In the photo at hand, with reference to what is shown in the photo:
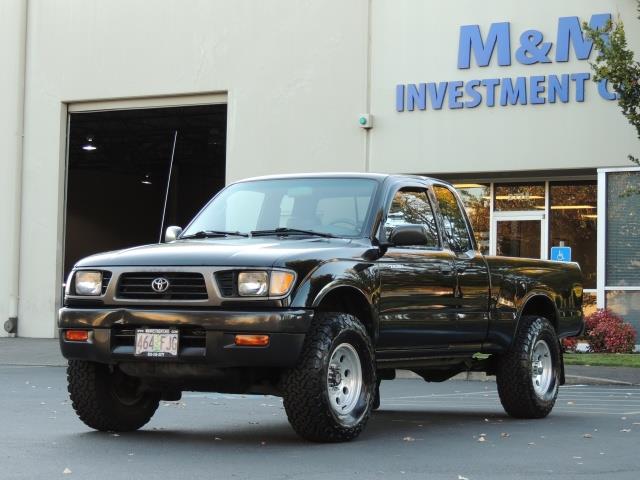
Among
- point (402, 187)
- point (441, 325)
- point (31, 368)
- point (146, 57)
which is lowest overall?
point (31, 368)

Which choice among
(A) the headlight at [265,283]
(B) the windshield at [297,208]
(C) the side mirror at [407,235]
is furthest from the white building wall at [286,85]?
(A) the headlight at [265,283]

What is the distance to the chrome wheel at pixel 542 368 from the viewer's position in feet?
36.3

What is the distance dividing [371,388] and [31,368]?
456 inches

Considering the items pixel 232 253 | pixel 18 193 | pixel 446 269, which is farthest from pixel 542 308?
pixel 18 193

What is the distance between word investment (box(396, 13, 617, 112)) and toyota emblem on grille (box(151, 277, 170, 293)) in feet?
47.7

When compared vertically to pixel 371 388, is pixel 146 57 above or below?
above

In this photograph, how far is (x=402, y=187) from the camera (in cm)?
994

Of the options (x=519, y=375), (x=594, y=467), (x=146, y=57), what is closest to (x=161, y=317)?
(x=594, y=467)

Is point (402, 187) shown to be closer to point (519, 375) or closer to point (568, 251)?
point (519, 375)

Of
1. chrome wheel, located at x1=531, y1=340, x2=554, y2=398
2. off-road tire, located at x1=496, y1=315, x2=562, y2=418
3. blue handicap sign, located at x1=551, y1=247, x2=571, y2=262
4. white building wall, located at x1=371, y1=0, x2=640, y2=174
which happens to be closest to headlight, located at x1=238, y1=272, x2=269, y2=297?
off-road tire, located at x1=496, y1=315, x2=562, y2=418

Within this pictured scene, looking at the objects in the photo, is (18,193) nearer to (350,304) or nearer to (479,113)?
(479,113)

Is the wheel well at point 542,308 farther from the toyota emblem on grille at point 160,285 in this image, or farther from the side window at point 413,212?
the toyota emblem on grille at point 160,285

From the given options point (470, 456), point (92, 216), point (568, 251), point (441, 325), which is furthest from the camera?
point (92, 216)

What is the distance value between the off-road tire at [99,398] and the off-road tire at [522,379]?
11.0 ft
